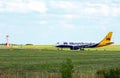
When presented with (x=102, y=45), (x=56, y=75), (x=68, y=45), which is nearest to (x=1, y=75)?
(x=56, y=75)

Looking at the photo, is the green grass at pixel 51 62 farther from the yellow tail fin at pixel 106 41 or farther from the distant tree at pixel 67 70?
the yellow tail fin at pixel 106 41

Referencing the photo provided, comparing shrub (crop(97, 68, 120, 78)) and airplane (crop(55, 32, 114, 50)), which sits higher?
airplane (crop(55, 32, 114, 50))

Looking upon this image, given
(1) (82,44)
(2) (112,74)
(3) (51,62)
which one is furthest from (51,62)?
(1) (82,44)

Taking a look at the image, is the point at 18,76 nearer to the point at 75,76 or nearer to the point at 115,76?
the point at 75,76

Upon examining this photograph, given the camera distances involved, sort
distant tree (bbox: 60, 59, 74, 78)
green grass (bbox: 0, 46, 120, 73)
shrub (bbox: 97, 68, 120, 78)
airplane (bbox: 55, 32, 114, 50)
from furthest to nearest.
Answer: airplane (bbox: 55, 32, 114, 50) < green grass (bbox: 0, 46, 120, 73) < shrub (bbox: 97, 68, 120, 78) < distant tree (bbox: 60, 59, 74, 78)

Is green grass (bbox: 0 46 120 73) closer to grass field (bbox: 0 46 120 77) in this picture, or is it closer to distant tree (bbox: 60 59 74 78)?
grass field (bbox: 0 46 120 77)

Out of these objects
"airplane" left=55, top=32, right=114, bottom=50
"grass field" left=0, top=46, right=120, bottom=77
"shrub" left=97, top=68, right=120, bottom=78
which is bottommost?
"shrub" left=97, top=68, right=120, bottom=78

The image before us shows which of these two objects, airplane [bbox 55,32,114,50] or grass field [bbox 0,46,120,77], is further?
airplane [bbox 55,32,114,50]

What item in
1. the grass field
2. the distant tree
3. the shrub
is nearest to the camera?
the distant tree

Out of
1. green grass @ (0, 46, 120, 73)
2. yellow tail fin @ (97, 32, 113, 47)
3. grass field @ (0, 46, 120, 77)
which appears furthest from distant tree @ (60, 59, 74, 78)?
yellow tail fin @ (97, 32, 113, 47)

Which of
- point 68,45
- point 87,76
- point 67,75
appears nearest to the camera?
point 67,75

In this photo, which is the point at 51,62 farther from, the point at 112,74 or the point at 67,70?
the point at 67,70

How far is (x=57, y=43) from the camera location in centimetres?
17300

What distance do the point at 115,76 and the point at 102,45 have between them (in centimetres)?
15224
